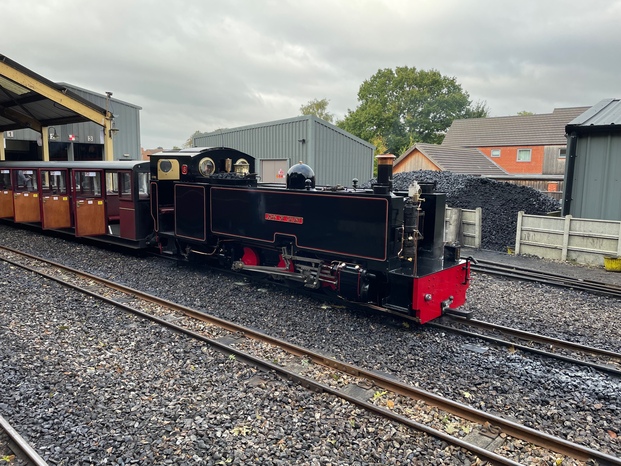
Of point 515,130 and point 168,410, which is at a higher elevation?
point 515,130

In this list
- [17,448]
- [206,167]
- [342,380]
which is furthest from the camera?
[206,167]

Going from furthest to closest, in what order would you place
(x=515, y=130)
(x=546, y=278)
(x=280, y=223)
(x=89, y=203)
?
(x=515, y=130) < (x=89, y=203) < (x=546, y=278) < (x=280, y=223)

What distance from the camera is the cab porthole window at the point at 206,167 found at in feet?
30.7

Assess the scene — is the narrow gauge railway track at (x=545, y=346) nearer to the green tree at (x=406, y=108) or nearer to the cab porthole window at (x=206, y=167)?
the cab porthole window at (x=206, y=167)

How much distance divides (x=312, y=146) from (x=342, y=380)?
1522cm

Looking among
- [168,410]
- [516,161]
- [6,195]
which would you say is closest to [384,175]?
[168,410]

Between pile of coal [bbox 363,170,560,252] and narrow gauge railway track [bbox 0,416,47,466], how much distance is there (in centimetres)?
1081

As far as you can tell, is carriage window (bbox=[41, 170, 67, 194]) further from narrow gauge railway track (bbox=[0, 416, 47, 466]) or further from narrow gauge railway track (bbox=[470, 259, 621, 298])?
narrow gauge railway track (bbox=[470, 259, 621, 298])

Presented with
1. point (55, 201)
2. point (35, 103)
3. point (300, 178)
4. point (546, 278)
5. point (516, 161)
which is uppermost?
→ point (35, 103)

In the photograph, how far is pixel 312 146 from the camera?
19094mm

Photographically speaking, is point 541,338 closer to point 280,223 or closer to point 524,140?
point 280,223

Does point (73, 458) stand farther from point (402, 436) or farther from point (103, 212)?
point (103, 212)

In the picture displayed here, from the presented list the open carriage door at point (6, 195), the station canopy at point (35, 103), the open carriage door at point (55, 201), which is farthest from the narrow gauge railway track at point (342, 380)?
the open carriage door at point (6, 195)

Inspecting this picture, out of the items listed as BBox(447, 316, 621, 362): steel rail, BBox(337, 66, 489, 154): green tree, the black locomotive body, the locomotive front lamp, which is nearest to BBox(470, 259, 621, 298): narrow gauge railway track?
BBox(447, 316, 621, 362): steel rail
